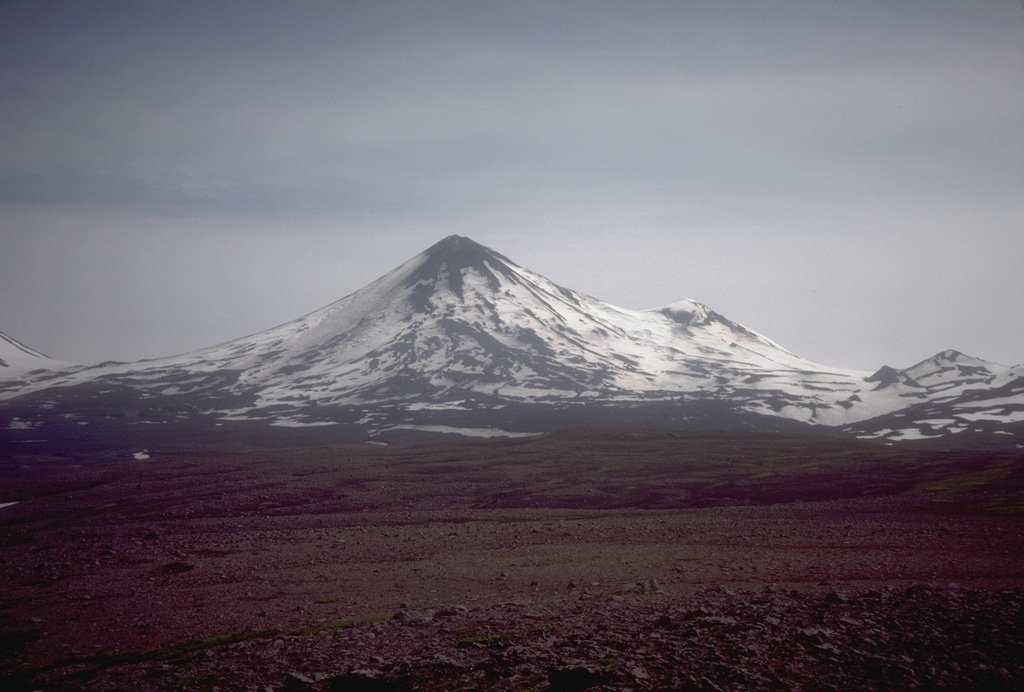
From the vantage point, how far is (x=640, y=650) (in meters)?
11.8

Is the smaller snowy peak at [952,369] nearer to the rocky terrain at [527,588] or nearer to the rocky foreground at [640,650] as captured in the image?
the rocky terrain at [527,588]

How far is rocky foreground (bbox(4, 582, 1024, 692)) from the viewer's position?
34.9 ft

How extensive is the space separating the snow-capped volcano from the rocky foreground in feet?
300

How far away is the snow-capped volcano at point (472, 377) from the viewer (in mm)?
120944

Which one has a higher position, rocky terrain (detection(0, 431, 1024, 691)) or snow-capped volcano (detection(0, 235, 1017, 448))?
snow-capped volcano (detection(0, 235, 1017, 448))

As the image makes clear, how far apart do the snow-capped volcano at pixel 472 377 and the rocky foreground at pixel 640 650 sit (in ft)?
300

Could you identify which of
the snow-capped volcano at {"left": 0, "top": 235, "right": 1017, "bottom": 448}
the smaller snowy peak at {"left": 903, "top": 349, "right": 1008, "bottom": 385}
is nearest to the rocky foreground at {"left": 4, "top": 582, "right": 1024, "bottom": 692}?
the snow-capped volcano at {"left": 0, "top": 235, "right": 1017, "bottom": 448}

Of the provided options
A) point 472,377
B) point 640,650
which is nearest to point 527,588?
point 640,650

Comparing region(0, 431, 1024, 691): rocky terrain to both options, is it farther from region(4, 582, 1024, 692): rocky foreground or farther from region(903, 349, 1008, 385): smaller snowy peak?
region(903, 349, 1008, 385): smaller snowy peak

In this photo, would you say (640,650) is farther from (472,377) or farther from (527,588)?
(472,377)

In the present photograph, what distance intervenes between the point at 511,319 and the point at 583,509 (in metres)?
137

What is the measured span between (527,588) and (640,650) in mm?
7296

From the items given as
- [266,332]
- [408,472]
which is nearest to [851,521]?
[408,472]

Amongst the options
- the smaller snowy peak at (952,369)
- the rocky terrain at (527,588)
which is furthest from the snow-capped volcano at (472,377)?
the rocky terrain at (527,588)
